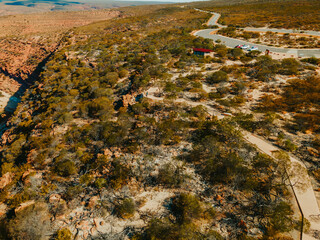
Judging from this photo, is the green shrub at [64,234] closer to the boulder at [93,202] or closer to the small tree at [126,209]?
the boulder at [93,202]

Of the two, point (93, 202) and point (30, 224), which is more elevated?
point (30, 224)

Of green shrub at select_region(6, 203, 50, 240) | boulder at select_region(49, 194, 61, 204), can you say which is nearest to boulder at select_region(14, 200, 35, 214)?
green shrub at select_region(6, 203, 50, 240)

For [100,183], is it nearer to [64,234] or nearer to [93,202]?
[93,202]

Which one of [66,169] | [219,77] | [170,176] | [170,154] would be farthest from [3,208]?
[219,77]

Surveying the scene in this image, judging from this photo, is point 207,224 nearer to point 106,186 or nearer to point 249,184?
point 249,184

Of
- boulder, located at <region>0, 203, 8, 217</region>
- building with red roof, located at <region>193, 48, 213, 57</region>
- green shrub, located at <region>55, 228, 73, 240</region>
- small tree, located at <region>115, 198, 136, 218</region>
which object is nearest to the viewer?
green shrub, located at <region>55, 228, 73, 240</region>

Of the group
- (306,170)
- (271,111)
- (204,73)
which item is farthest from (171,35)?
(306,170)

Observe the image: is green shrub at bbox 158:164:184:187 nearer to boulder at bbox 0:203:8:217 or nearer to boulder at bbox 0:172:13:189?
boulder at bbox 0:203:8:217

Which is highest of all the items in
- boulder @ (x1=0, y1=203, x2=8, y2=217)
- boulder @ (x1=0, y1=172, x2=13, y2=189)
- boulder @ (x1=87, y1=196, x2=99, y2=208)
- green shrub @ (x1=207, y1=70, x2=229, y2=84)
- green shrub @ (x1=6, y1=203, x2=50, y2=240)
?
green shrub @ (x1=207, y1=70, x2=229, y2=84)

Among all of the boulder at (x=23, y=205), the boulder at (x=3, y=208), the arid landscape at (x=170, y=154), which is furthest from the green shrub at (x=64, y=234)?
the boulder at (x=3, y=208)
